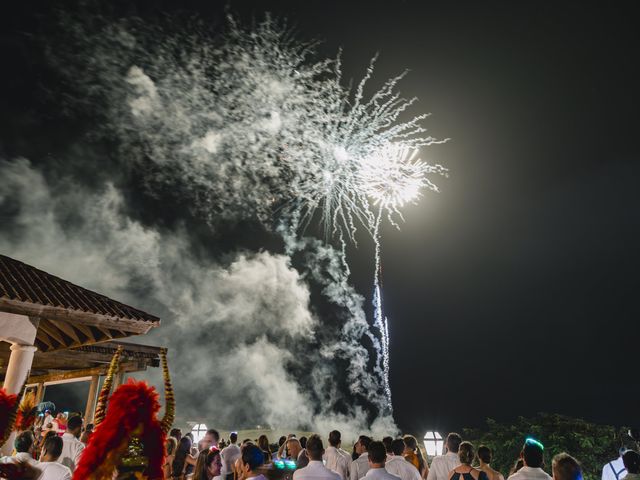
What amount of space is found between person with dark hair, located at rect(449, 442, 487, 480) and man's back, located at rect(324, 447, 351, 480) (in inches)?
75.0

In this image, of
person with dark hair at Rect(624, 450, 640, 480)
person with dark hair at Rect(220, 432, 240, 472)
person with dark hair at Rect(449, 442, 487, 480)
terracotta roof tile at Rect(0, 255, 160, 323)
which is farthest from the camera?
person with dark hair at Rect(220, 432, 240, 472)

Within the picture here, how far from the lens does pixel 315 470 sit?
455 cm

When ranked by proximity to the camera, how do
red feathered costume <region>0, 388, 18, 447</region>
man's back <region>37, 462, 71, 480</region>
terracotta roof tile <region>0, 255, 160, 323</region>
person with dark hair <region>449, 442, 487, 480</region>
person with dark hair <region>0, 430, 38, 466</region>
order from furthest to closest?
terracotta roof tile <region>0, 255, 160, 323</region>
person with dark hair <region>449, 442, 487, 480</region>
red feathered costume <region>0, 388, 18, 447</region>
man's back <region>37, 462, 71, 480</region>
person with dark hair <region>0, 430, 38, 466</region>

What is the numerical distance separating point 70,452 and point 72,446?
0.09 m

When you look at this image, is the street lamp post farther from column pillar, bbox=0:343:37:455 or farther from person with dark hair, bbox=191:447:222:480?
column pillar, bbox=0:343:37:455

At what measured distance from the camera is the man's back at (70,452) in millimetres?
5711

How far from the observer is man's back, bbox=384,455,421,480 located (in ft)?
18.0

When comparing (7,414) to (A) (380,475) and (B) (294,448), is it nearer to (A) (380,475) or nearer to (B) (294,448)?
(A) (380,475)

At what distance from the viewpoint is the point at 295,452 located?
8391mm

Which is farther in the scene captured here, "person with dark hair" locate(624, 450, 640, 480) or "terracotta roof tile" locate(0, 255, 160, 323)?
"terracotta roof tile" locate(0, 255, 160, 323)

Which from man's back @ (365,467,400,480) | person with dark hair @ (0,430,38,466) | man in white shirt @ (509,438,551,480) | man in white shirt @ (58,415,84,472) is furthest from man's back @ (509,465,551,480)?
man in white shirt @ (58,415,84,472)

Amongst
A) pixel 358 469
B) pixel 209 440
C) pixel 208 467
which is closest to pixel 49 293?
pixel 209 440

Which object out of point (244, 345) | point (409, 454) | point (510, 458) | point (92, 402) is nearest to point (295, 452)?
point (409, 454)

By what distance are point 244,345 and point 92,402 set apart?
912 inches
